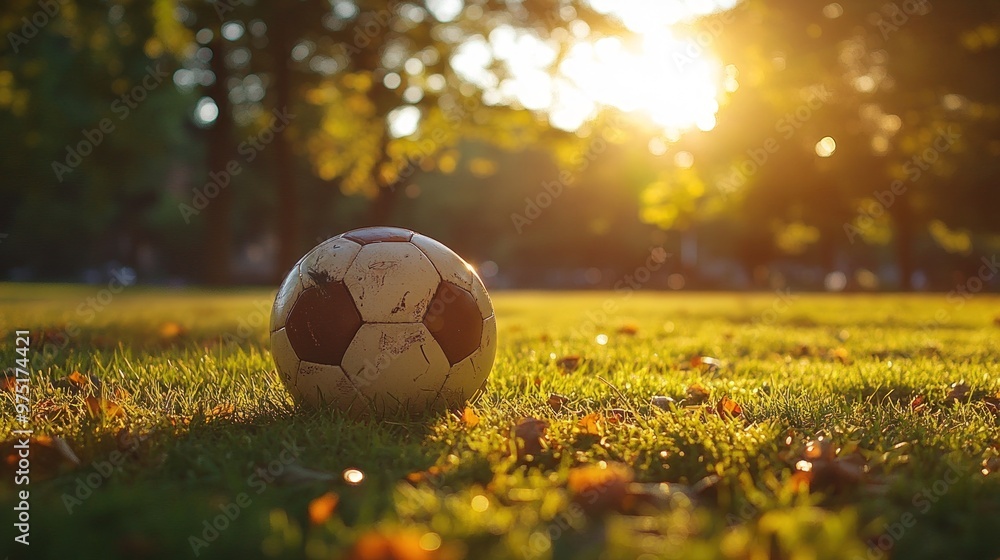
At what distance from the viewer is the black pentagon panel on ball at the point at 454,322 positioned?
12.8 feet

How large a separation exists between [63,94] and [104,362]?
30662 mm

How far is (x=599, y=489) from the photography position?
101 inches

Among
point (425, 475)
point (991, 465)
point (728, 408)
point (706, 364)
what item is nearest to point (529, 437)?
point (425, 475)

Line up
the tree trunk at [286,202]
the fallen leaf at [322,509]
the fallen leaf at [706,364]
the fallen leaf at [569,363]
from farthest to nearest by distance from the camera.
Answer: the tree trunk at [286,202] < the fallen leaf at [706,364] < the fallen leaf at [569,363] < the fallen leaf at [322,509]

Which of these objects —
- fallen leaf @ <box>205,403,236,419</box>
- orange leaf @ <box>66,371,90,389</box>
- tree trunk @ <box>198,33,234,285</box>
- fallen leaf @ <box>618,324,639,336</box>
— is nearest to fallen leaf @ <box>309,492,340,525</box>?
fallen leaf @ <box>205,403,236,419</box>

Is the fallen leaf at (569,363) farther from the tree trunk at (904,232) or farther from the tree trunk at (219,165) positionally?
the tree trunk at (904,232)

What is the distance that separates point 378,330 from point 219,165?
67.5 feet

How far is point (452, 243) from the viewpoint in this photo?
5741 cm

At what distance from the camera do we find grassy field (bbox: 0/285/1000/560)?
7.17 feet

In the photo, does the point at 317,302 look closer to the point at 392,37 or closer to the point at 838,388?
the point at 838,388

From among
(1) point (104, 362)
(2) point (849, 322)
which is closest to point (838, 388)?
(1) point (104, 362)

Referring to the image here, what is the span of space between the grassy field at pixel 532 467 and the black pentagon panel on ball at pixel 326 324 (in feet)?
1.01

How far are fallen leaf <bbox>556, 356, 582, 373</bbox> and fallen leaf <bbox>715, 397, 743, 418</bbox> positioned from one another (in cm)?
159

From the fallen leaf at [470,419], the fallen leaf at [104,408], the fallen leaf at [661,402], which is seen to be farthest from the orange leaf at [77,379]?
the fallen leaf at [661,402]
